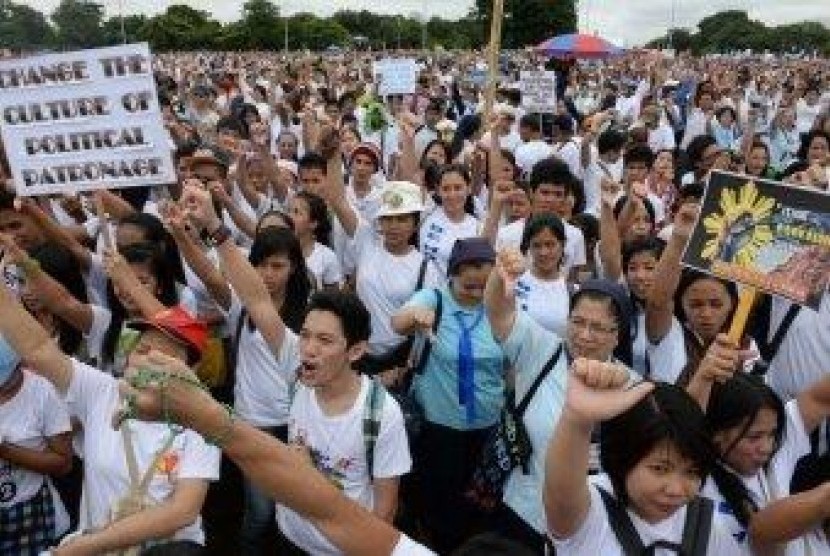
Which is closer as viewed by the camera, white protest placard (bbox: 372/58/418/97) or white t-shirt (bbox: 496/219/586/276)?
white t-shirt (bbox: 496/219/586/276)

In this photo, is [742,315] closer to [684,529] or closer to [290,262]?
[684,529]

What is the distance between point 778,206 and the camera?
2887 mm

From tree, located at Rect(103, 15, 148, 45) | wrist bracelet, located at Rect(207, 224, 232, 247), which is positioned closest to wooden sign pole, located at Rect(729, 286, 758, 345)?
wrist bracelet, located at Rect(207, 224, 232, 247)

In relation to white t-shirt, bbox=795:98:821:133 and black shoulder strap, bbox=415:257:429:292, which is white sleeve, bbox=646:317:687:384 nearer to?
black shoulder strap, bbox=415:257:429:292

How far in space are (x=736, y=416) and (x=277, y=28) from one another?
73.4 meters

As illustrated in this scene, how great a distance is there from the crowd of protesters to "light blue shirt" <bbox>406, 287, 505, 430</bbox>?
11mm

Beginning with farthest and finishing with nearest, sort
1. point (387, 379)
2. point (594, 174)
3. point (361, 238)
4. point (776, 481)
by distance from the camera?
point (594, 174) → point (361, 238) → point (387, 379) → point (776, 481)

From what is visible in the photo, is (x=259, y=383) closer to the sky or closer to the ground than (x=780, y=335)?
closer to the ground

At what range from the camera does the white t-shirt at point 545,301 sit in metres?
4.38

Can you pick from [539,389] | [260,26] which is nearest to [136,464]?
[539,389]

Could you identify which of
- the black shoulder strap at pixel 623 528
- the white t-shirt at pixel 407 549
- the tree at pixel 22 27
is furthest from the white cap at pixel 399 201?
the tree at pixel 22 27

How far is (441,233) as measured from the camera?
5793mm

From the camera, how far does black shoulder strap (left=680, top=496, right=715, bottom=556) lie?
240 centimetres

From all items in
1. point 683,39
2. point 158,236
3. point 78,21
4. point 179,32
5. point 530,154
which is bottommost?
point 683,39
